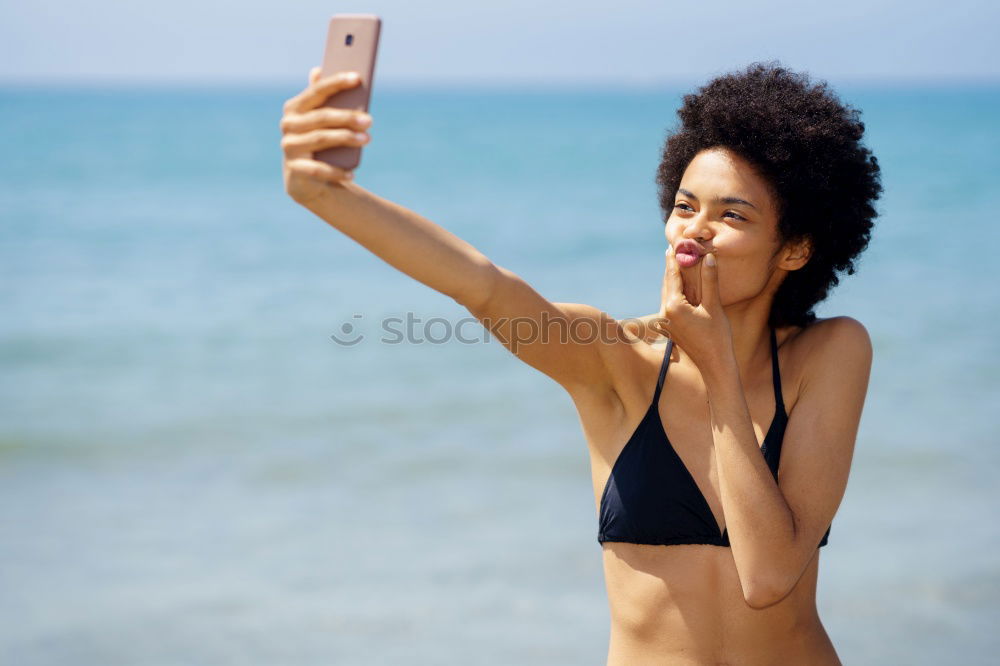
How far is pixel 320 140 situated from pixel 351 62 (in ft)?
0.52

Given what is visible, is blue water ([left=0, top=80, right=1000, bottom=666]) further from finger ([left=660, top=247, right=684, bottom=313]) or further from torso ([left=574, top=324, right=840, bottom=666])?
finger ([left=660, top=247, right=684, bottom=313])

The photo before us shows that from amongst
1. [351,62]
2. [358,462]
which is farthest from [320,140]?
[358,462]

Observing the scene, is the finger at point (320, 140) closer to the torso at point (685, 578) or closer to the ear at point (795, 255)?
the torso at point (685, 578)

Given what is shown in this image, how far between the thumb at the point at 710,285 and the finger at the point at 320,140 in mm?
911

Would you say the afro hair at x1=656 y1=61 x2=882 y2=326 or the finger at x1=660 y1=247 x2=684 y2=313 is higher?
the afro hair at x1=656 y1=61 x2=882 y2=326

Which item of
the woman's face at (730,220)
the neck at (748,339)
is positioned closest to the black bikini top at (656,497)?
the neck at (748,339)

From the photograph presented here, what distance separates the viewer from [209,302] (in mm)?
14062

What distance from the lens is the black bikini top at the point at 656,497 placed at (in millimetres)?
2662

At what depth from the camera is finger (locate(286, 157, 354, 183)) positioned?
6.41 feet

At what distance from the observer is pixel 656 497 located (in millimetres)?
2662

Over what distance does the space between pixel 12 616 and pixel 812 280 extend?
4.89 meters

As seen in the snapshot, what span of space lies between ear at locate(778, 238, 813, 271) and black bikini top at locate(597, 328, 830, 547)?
0.50 meters

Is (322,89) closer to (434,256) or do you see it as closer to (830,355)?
(434,256)

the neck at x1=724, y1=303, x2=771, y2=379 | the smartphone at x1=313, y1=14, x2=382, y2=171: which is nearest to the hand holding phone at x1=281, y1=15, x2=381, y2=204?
the smartphone at x1=313, y1=14, x2=382, y2=171
